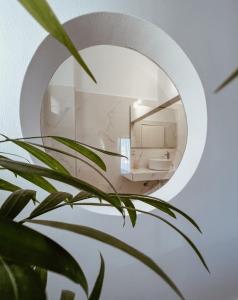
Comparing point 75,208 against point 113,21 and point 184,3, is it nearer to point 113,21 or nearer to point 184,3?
point 113,21

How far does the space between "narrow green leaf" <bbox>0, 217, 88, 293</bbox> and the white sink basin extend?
6.10ft

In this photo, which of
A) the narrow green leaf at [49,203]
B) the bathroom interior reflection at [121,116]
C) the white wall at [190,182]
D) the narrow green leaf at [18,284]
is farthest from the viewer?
the bathroom interior reflection at [121,116]

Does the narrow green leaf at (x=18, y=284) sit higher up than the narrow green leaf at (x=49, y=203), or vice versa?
the narrow green leaf at (x=49, y=203)

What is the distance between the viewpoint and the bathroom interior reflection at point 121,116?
161 cm

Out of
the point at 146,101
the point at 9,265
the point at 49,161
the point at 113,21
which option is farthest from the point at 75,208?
the point at 146,101

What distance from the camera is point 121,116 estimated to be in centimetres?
202

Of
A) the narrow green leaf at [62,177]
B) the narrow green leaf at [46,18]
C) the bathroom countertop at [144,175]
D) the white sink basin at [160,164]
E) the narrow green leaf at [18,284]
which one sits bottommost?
the bathroom countertop at [144,175]

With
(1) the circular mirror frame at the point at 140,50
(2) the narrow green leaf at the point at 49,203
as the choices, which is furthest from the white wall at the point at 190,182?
(2) the narrow green leaf at the point at 49,203

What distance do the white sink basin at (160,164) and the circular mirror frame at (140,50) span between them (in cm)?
83

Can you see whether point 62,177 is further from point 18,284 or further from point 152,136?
point 152,136

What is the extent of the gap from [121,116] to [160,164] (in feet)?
2.05

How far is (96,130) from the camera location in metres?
1.86

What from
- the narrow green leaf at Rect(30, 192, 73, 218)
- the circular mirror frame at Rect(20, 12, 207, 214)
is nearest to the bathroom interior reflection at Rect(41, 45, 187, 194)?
the circular mirror frame at Rect(20, 12, 207, 214)

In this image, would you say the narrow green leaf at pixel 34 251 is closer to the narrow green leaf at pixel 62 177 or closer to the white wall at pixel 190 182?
the narrow green leaf at pixel 62 177
